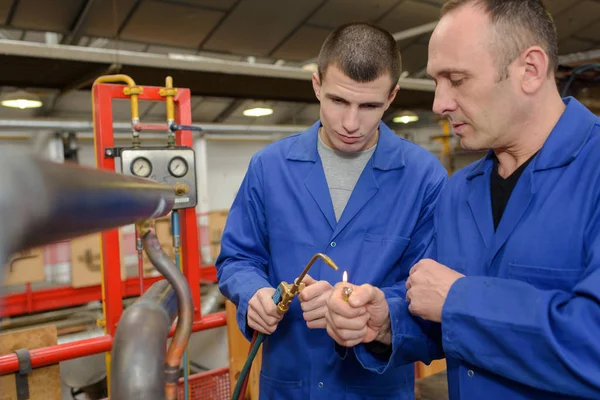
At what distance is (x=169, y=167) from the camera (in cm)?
248

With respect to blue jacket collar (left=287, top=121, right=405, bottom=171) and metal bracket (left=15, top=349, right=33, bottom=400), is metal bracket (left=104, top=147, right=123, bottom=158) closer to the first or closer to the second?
metal bracket (left=15, top=349, right=33, bottom=400)

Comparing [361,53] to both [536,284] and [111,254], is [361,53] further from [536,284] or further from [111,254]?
[111,254]

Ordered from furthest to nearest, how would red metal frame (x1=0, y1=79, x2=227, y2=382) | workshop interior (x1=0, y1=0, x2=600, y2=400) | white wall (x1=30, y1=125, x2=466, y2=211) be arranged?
white wall (x1=30, y1=125, x2=466, y2=211)
red metal frame (x1=0, y1=79, x2=227, y2=382)
workshop interior (x1=0, y1=0, x2=600, y2=400)

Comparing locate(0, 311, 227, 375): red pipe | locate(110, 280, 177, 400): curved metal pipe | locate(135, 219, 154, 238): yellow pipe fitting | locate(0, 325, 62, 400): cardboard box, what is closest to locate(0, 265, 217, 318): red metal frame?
locate(0, 325, 62, 400): cardboard box

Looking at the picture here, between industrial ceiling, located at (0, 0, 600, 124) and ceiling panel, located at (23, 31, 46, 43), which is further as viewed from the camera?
ceiling panel, located at (23, 31, 46, 43)

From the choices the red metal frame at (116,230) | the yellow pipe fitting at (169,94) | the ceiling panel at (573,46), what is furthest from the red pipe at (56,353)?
the ceiling panel at (573,46)

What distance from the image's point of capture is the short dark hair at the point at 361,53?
1440 millimetres

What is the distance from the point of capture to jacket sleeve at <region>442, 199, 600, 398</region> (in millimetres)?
830

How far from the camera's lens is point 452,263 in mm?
1211

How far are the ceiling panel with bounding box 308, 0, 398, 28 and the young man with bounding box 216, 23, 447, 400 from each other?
3416 mm

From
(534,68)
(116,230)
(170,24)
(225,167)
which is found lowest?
(116,230)

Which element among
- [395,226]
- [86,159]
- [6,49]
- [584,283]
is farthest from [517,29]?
[86,159]

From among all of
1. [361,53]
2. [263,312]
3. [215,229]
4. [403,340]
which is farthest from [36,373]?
[215,229]

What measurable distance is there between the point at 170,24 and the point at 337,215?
12.6 ft
